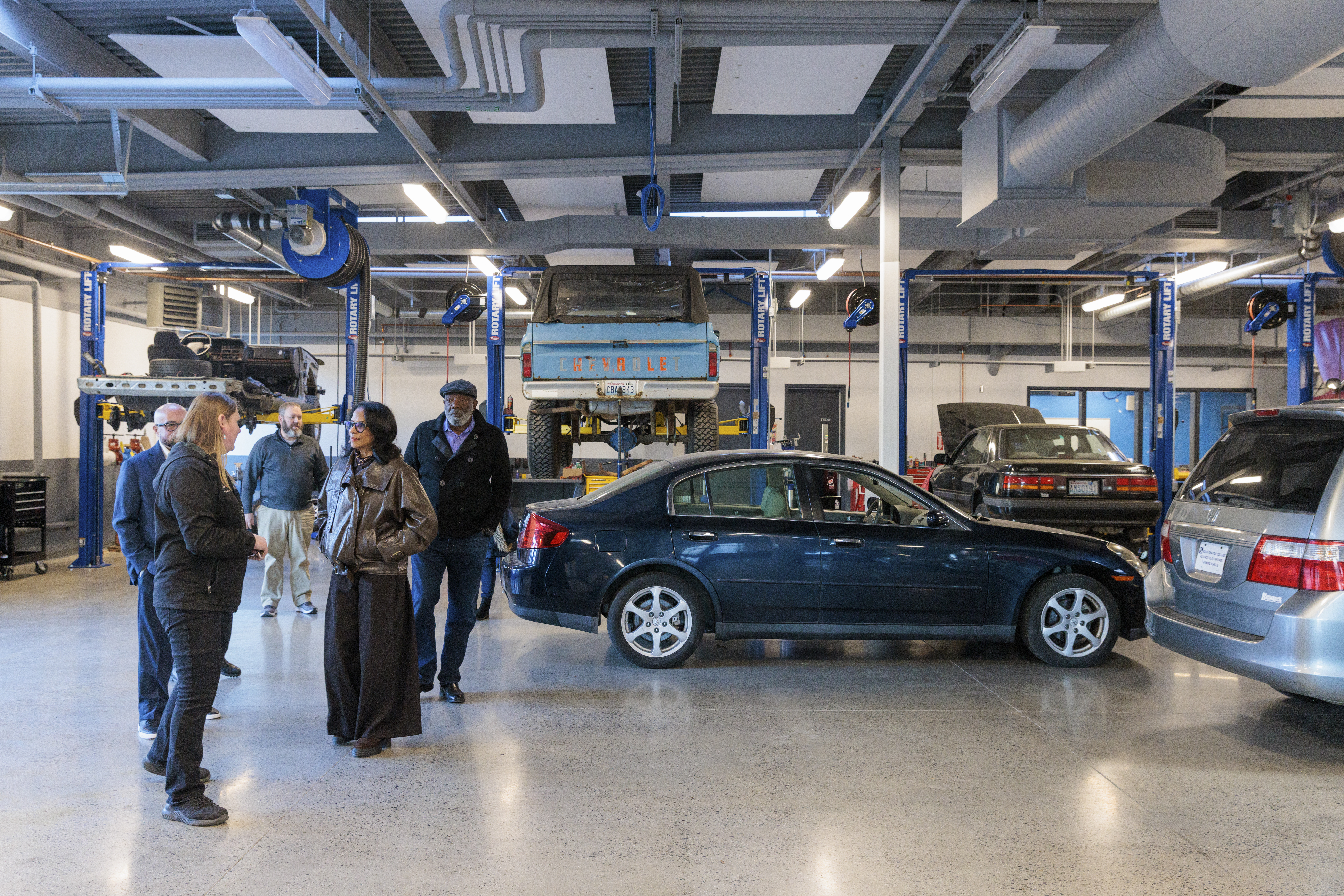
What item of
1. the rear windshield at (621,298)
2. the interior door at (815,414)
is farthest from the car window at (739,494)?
the interior door at (815,414)

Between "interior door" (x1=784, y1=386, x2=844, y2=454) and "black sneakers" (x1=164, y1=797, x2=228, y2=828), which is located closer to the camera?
"black sneakers" (x1=164, y1=797, x2=228, y2=828)

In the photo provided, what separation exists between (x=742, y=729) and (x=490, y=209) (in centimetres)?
905

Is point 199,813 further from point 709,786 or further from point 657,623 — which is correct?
point 657,623

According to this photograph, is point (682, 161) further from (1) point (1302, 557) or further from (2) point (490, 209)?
(1) point (1302, 557)

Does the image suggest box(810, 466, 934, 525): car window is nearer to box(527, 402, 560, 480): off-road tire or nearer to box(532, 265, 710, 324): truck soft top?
box(532, 265, 710, 324): truck soft top

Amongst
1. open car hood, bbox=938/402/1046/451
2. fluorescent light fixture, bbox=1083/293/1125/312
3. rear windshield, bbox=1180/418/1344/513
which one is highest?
fluorescent light fixture, bbox=1083/293/1125/312

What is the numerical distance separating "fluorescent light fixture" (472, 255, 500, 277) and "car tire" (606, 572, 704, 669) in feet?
25.2

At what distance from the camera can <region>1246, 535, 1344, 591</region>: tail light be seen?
12.1 ft

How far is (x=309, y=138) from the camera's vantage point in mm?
8617

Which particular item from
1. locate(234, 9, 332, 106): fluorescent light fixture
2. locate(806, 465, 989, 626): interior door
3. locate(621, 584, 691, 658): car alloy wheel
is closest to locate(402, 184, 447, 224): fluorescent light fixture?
locate(234, 9, 332, 106): fluorescent light fixture

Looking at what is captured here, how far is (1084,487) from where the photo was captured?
28.0ft

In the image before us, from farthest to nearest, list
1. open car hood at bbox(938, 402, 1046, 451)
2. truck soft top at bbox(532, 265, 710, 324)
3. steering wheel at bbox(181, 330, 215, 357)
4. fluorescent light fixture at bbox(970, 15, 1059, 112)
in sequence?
open car hood at bbox(938, 402, 1046, 451) → steering wheel at bbox(181, 330, 215, 357) → truck soft top at bbox(532, 265, 710, 324) → fluorescent light fixture at bbox(970, 15, 1059, 112)

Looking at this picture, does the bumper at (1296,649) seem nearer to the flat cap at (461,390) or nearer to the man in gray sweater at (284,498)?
the flat cap at (461,390)

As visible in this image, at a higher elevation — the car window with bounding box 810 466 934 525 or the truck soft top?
the truck soft top
